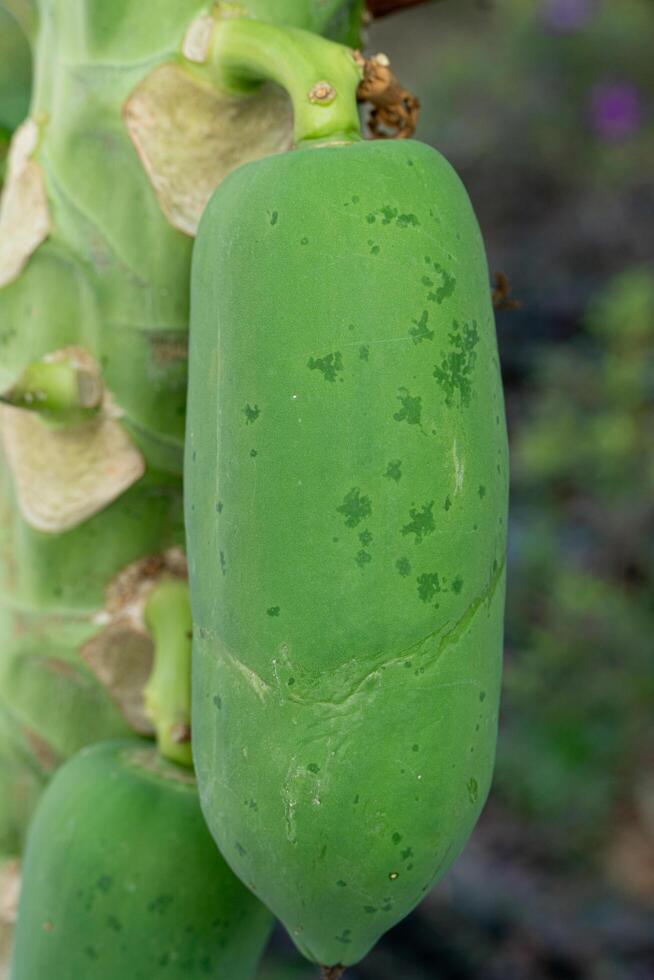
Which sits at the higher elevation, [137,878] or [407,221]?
[407,221]

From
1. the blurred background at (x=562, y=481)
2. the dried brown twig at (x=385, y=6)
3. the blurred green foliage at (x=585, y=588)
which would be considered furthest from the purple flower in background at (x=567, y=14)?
the dried brown twig at (x=385, y=6)

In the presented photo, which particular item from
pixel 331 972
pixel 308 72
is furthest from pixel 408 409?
pixel 331 972

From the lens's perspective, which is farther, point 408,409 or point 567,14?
point 567,14

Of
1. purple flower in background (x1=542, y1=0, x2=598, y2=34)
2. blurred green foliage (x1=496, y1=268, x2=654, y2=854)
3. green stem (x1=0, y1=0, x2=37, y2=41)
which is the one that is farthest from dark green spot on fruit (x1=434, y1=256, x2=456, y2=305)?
purple flower in background (x1=542, y1=0, x2=598, y2=34)

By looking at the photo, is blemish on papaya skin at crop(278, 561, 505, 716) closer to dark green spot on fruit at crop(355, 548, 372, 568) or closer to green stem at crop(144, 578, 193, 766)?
dark green spot on fruit at crop(355, 548, 372, 568)

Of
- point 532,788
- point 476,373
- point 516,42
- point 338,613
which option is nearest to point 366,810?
point 338,613

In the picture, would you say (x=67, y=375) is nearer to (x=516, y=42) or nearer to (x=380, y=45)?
(x=516, y=42)

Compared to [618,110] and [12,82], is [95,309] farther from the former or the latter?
[618,110]
